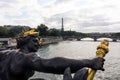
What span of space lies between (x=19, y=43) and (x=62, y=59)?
59 centimetres

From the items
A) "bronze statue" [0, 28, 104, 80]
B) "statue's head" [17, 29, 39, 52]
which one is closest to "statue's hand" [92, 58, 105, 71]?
"bronze statue" [0, 28, 104, 80]

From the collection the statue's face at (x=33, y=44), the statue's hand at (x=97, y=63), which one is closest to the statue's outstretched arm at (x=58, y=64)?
the statue's hand at (x=97, y=63)

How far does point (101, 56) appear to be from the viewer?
2088 mm

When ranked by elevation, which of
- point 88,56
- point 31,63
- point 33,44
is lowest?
point 88,56

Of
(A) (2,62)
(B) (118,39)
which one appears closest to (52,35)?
(B) (118,39)

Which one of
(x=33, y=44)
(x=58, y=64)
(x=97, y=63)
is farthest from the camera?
(x=33, y=44)

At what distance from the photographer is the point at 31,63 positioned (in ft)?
7.43

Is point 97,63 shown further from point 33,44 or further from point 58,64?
point 33,44

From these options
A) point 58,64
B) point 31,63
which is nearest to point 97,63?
point 58,64

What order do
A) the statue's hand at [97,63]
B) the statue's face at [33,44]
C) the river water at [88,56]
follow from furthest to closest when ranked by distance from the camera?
the river water at [88,56] < the statue's face at [33,44] < the statue's hand at [97,63]

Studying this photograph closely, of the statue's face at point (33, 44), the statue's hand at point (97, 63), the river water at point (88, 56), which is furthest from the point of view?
the river water at point (88, 56)

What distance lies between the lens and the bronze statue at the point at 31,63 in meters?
2.13

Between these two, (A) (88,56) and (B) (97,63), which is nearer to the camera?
(B) (97,63)

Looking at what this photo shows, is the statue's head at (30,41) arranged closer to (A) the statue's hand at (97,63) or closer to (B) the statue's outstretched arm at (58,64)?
(B) the statue's outstretched arm at (58,64)
